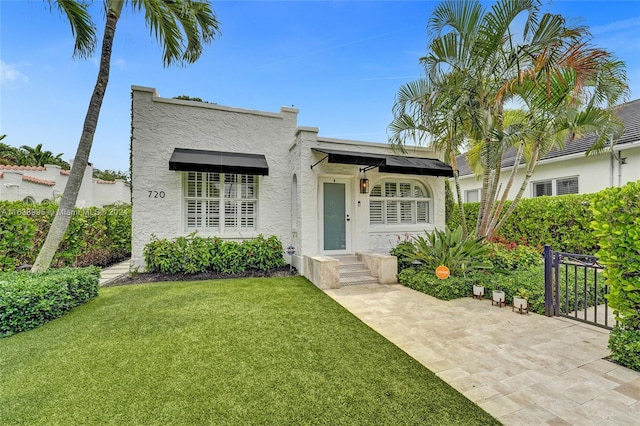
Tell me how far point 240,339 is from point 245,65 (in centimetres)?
1169

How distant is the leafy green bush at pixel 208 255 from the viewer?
931 cm

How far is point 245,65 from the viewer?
12.2 meters

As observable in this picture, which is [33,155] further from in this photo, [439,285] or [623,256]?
[623,256]

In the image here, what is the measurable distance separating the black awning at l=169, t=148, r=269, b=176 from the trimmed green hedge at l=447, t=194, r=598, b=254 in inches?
368

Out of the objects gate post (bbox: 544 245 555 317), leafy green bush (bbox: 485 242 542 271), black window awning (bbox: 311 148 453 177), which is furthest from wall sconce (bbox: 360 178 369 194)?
gate post (bbox: 544 245 555 317)

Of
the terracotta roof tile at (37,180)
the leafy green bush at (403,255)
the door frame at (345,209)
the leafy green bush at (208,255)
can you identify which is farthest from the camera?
the terracotta roof tile at (37,180)

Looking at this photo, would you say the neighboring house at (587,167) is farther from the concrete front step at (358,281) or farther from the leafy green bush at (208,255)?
the leafy green bush at (208,255)

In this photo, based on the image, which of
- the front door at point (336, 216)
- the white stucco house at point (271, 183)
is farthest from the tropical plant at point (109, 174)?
the front door at point (336, 216)

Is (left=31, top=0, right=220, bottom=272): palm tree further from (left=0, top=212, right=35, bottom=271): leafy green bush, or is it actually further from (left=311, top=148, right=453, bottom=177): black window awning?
(left=311, top=148, right=453, bottom=177): black window awning

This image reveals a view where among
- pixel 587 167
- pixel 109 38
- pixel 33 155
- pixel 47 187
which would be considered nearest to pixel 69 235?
pixel 109 38

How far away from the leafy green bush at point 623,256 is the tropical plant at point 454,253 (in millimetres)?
3882

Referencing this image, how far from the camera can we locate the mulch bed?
28.5ft

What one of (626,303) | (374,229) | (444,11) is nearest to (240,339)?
(626,303)

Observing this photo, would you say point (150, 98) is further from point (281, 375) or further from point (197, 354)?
point (281, 375)
